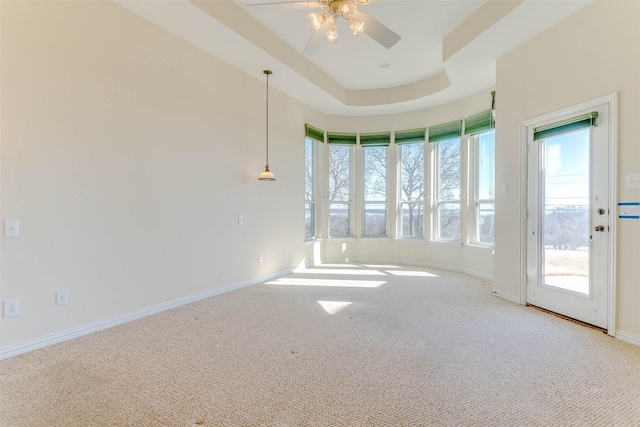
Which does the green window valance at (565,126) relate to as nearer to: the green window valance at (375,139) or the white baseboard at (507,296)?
the white baseboard at (507,296)

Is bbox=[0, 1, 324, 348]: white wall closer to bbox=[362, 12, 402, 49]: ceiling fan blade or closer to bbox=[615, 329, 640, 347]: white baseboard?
bbox=[362, 12, 402, 49]: ceiling fan blade

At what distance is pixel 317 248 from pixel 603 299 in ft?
13.4

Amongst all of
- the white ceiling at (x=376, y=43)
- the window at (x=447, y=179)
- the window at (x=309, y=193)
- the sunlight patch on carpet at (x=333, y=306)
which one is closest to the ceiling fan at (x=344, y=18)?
the white ceiling at (x=376, y=43)

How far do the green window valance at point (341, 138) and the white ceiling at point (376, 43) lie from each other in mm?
809

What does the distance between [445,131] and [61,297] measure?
5615 millimetres

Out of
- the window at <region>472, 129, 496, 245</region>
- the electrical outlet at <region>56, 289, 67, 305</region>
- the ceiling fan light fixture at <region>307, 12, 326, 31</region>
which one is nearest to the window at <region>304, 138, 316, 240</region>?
the window at <region>472, 129, 496, 245</region>

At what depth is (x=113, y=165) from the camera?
2764mm

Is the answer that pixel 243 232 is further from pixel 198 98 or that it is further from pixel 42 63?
pixel 42 63

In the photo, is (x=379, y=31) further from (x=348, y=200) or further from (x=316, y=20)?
(x=348, y=200)

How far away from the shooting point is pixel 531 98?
326 centimetres

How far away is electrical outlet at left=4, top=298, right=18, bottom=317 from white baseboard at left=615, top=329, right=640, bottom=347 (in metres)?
4.74

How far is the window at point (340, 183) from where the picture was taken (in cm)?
605

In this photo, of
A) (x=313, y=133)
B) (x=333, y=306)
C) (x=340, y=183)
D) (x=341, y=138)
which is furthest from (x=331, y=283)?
(x=341, y=138)

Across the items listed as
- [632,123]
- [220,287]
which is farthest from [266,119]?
[632,123]
